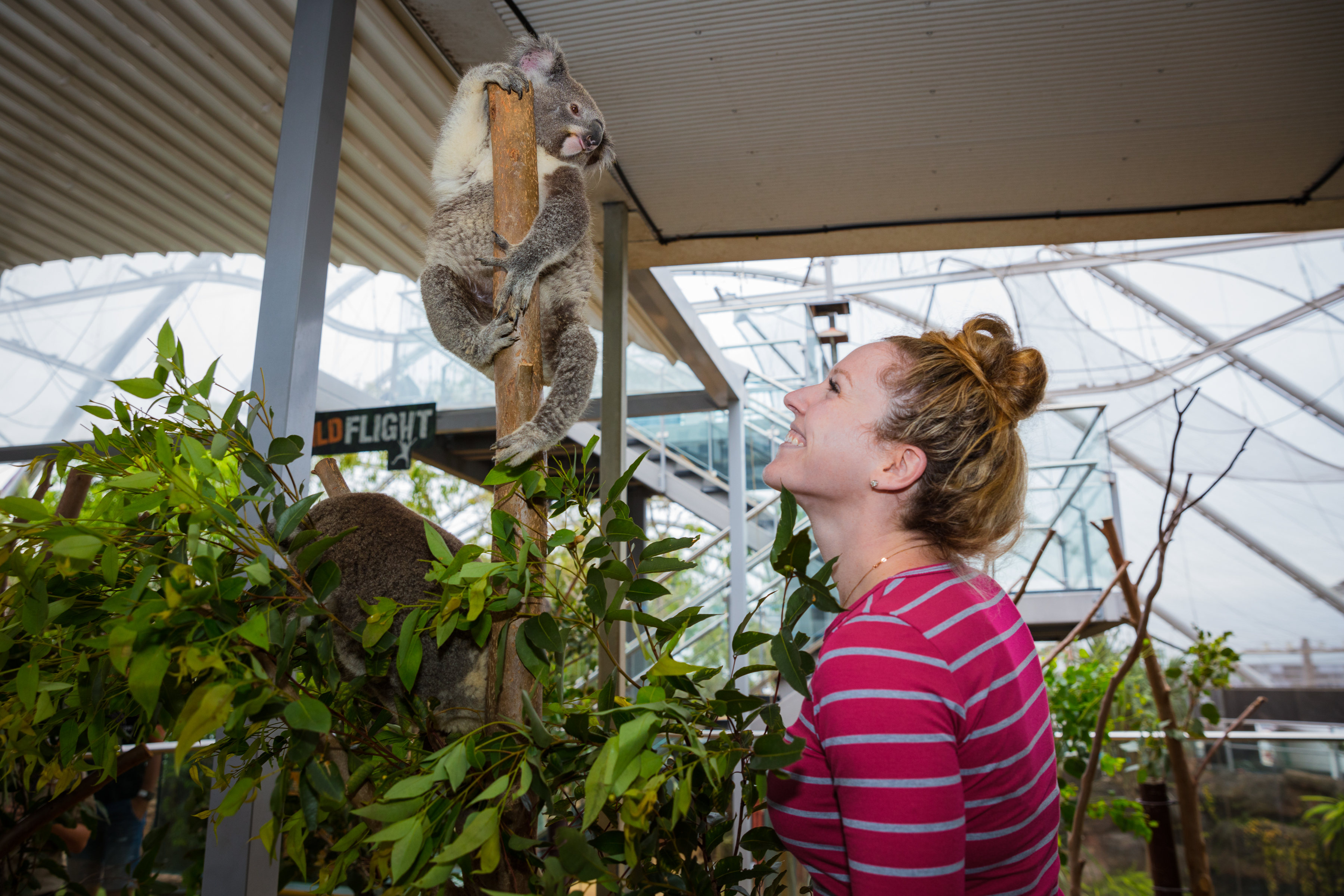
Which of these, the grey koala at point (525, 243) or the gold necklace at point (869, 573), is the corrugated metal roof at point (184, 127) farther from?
the gold necklace at point (869, 573)

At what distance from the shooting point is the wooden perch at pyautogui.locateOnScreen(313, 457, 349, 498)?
1.07 metres

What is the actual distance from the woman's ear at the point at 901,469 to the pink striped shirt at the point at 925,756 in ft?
0.41

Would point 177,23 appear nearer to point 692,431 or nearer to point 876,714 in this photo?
point 876,714

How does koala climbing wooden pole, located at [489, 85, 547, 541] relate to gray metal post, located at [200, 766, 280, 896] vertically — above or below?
above

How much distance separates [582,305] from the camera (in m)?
1.27

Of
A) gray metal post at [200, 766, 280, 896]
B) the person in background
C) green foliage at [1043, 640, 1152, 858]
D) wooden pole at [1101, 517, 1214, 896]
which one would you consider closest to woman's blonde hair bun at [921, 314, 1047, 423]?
gray metal post at [200, 766, 280, 896]

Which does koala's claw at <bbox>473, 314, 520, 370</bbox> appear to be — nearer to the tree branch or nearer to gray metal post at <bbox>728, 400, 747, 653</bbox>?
the tree branch

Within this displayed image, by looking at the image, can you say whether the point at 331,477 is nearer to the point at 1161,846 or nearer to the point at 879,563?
the point at 879,563

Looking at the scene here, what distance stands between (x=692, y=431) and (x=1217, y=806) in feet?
18.9

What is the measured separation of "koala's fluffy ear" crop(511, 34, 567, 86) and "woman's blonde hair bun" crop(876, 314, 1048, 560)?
31.4 inches

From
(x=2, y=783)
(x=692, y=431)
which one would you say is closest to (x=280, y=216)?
(x=2, y=783)

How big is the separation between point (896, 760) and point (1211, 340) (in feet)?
58.1

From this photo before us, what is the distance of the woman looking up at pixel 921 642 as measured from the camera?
72cm

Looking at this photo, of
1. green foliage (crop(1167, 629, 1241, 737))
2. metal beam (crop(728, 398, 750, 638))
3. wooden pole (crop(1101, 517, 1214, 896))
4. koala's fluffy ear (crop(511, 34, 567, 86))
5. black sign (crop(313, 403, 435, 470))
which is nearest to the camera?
koala's fluffy ear (crop(511, 34, 567, 86))
